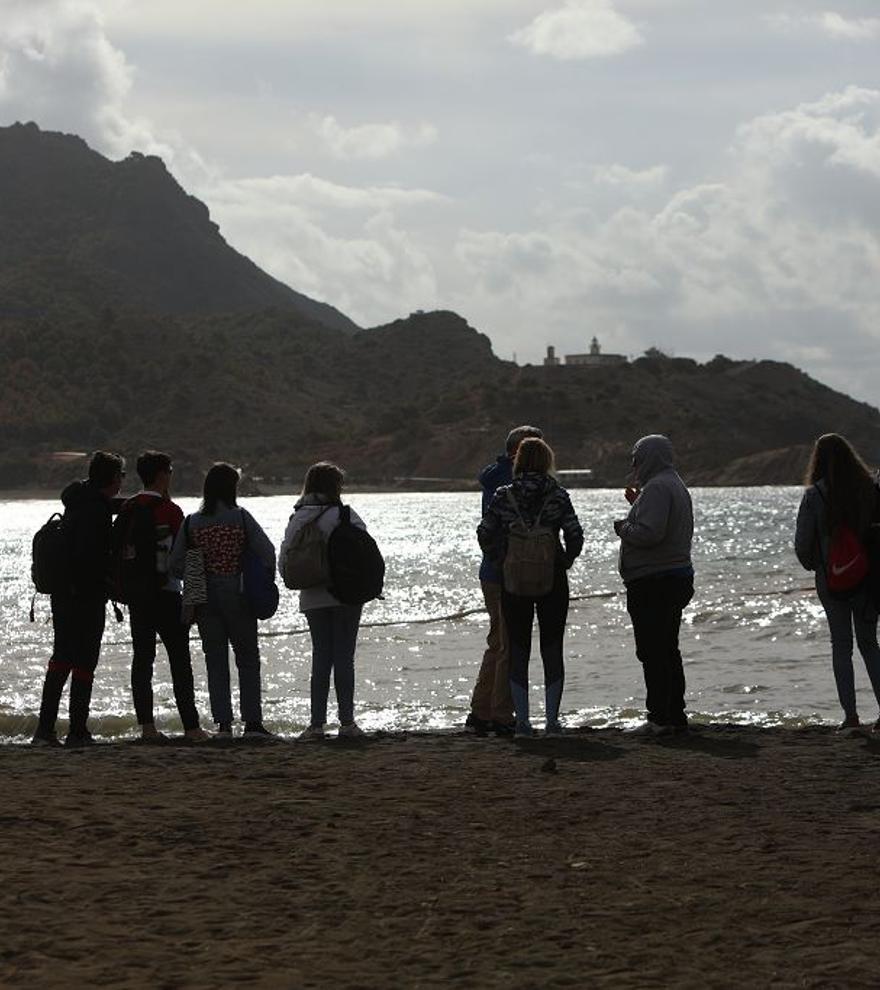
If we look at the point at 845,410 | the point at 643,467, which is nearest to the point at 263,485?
the point at 845,410

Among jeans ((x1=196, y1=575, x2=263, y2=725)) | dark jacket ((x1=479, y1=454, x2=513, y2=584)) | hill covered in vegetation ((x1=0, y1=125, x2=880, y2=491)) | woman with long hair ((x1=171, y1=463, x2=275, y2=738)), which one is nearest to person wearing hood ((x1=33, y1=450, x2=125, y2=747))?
woman with long hair ((x1=171, y1=463, x2=275, y2=738))

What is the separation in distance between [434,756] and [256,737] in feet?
4.98

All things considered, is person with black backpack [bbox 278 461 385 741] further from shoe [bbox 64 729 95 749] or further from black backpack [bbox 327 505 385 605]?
shoe [bbox 64 729 95 749]

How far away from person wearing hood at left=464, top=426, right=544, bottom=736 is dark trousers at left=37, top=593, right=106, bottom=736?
2.23 meters

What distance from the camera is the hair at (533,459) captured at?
28.6ft

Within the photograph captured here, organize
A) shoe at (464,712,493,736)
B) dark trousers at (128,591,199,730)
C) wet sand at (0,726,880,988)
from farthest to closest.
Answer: shoe at (464,712,493,736)
dark trousers at (128,591,199,730)
wet sand at (0,726,880,988)

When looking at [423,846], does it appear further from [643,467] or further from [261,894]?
[643,467]

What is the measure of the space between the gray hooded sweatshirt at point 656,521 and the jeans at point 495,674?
2.64 ft

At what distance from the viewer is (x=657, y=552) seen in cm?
888

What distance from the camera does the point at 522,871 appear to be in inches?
217

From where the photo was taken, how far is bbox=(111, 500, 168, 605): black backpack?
8977 mm

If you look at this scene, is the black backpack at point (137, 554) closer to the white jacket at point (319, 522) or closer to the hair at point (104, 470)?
the hair at point (104, 470)

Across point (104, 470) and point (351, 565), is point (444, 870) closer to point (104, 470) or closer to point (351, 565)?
point (351, 565)

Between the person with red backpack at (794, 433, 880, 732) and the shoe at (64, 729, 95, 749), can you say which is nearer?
the person with red backpack at (794, 433, 880, 732)
